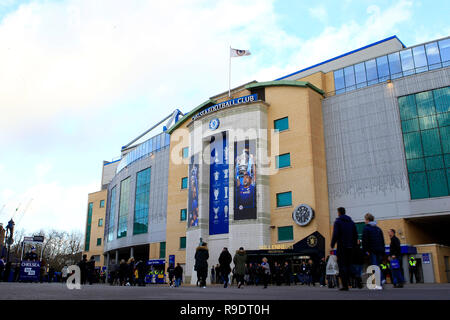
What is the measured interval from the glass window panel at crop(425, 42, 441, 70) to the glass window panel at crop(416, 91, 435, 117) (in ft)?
9.22

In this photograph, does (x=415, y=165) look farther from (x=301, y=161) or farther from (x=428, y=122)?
(x=301, y=161)

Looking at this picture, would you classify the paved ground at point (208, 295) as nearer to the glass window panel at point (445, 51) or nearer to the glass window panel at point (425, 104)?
the glass window panel at point (425, 104)

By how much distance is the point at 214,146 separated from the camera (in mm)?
44219

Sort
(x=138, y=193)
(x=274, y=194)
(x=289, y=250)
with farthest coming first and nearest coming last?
(x=138, y=193)
(x=274, y=194)
(x=289, y=250)

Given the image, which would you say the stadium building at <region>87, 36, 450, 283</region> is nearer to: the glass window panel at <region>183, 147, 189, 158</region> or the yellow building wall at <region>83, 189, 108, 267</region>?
the glass window panel at <region>183, 147, 189, 158</region>

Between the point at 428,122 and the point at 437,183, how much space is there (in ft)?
17.4

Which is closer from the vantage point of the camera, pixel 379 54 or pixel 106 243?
pixel 379 54

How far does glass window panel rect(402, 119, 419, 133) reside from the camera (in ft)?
115

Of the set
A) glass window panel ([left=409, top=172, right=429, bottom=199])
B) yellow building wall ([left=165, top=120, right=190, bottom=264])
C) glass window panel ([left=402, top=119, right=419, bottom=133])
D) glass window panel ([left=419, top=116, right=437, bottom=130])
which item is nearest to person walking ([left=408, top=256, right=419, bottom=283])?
glass window panel ([left=409, top=172, right=429, bottom=199])

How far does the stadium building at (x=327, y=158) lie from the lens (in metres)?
33.9

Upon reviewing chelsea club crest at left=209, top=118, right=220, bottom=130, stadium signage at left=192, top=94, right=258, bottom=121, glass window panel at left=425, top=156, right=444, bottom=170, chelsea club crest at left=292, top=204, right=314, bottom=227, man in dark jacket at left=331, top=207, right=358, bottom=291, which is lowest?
man in dark jacket at left=331, top=207, right=358, bottom=291
